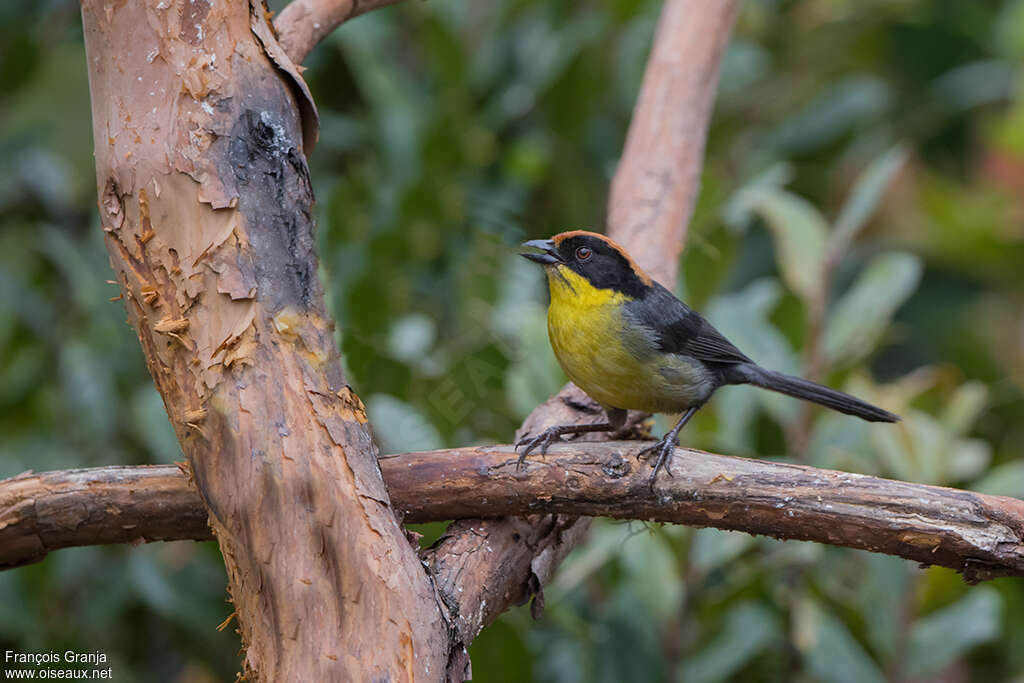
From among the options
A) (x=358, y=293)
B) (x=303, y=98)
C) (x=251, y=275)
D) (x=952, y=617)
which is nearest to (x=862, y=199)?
(x=952, y=617)

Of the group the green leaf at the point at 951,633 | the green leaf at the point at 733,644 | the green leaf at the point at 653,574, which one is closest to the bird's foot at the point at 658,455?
the green leaf at the point at 653,574

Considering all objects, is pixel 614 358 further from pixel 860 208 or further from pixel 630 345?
pixel 860 208

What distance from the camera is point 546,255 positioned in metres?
3.21

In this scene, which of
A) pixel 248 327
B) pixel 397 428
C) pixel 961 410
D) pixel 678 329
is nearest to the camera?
pixel 248 327

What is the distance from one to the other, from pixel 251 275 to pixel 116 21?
25.4 inches

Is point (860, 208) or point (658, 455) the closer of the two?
point (658, 455)

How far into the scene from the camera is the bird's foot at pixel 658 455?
2262mm

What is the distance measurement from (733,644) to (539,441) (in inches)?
57.1

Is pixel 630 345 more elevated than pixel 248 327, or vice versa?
pixel 248 327

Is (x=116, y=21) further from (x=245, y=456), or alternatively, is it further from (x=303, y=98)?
(x=245, y=456)

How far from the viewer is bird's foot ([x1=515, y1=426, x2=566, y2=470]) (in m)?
2.32

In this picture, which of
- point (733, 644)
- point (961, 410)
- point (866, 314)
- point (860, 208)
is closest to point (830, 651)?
point (733, 644)

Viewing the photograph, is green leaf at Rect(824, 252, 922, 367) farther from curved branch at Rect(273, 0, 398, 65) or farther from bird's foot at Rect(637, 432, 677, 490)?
curved branch at Rect(273, 0, 398, 65)

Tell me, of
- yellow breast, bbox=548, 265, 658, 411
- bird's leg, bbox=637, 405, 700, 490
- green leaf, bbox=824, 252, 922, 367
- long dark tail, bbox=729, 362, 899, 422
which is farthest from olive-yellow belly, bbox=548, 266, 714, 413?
green leaf, bbox=824, 252, 922, 367
